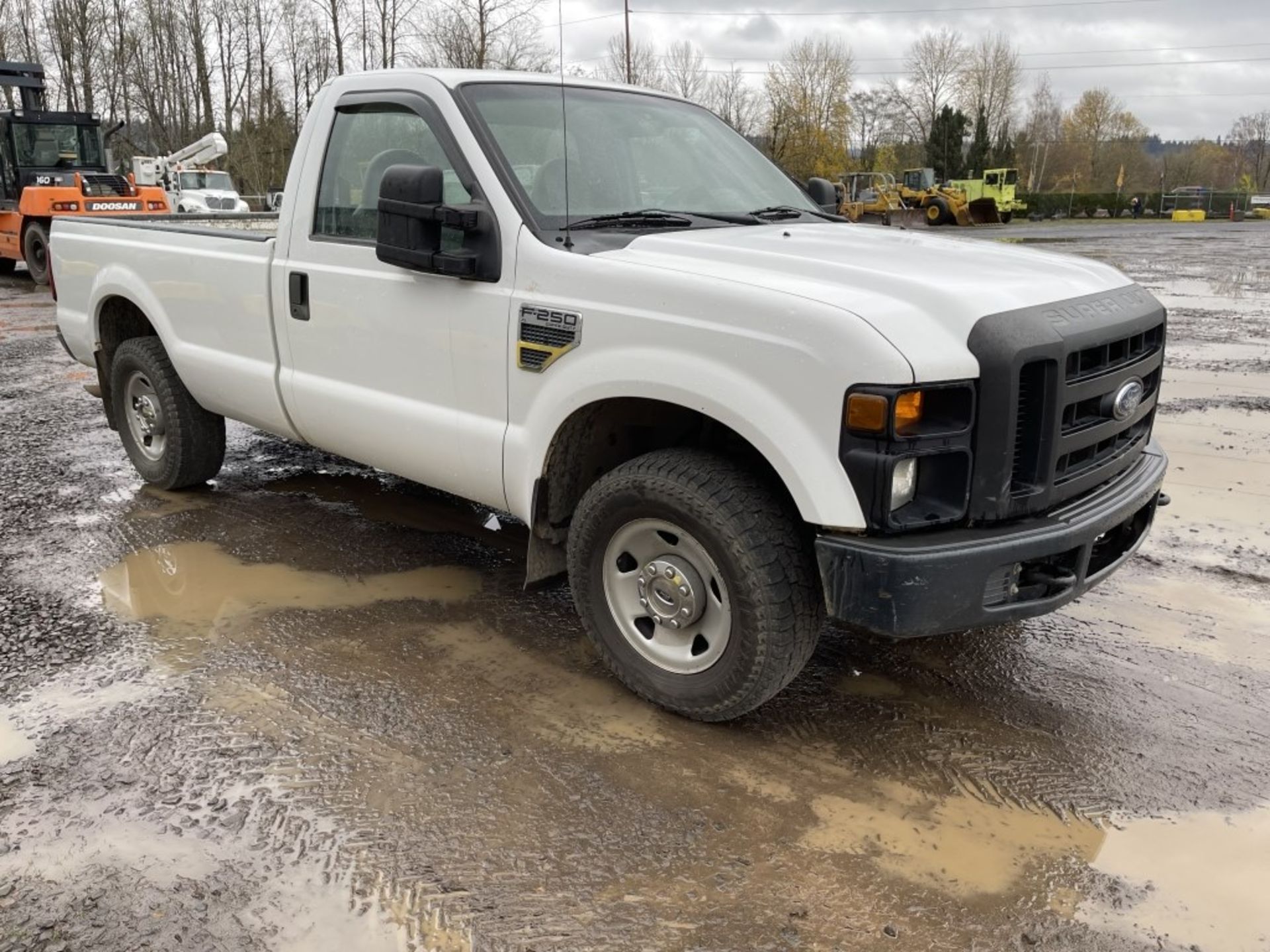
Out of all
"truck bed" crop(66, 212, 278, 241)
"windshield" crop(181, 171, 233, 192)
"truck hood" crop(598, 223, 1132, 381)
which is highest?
"windshield" crop(181, 171, 233, 192)

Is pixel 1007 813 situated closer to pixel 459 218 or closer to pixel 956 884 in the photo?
pixel 956 884

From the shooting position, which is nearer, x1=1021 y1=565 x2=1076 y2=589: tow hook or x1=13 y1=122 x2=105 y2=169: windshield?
x1=1021 y1=565 x2=1076 y2=589: tow hook

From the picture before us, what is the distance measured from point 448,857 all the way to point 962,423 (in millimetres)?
1840

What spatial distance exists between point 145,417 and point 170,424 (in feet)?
1.38

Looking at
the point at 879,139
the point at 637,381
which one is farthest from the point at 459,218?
the point at 879,139

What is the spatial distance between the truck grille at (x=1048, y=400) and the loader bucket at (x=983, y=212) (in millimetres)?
42103

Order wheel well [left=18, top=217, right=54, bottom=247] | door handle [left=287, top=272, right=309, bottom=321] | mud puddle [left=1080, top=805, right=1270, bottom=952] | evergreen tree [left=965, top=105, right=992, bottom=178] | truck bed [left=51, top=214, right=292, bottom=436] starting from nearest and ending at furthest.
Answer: mud puddle [left=1080, top=805, right=1270, bottom=952] → door handle [left=287, top=272, right=309, bottom=321] → truck bed [left=51, top=214, right=292, bottom=436] → wheel well [left=18, top=217, right=54, bottom=247] → evergreen tree [left=965, top=105, right=992, bottom=178]

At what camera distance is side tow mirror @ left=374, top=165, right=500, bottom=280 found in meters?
3.52

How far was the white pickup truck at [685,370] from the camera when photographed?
2.89 metres

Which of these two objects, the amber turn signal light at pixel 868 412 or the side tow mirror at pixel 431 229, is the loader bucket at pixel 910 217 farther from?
the amber turn signal light at pixel 868 412

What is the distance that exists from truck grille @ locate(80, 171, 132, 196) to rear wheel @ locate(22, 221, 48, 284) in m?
1.02

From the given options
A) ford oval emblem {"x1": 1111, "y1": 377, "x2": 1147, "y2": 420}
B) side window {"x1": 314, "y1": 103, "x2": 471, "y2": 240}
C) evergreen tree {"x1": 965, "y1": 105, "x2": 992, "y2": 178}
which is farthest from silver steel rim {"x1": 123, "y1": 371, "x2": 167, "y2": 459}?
evergreen tree {"x1": 965, "y1": 105, "x2": 992, "y2": 178}

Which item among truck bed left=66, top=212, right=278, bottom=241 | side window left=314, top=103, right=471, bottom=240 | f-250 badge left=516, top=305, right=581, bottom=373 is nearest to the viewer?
f-250 badge left=516, top=305, right=581, bottom=373

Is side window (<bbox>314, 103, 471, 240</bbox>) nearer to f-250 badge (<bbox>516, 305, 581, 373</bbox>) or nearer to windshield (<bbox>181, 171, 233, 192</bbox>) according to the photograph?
f-250 badge (<bbox>516, 305, 581, 373</bbox>)
